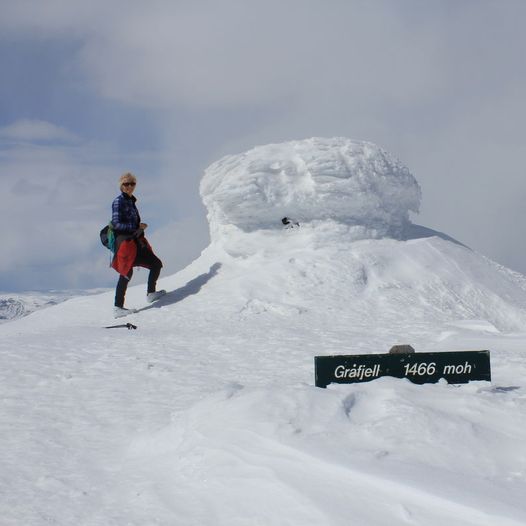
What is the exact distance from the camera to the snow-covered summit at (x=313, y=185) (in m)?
12.2

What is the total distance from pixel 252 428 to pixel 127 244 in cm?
739

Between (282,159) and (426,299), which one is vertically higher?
(282,159)

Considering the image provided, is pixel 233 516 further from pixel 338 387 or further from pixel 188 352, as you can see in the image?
pixel 188 352

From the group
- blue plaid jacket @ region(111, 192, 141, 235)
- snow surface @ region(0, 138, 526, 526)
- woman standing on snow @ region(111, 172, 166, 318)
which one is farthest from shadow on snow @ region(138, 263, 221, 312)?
blue plaid jacket @ region(111, 192, 141, 235)

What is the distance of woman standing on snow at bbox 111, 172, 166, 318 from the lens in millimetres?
10867

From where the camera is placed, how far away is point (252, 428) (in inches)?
161

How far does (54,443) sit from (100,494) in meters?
1.07

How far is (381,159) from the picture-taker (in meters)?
12.8


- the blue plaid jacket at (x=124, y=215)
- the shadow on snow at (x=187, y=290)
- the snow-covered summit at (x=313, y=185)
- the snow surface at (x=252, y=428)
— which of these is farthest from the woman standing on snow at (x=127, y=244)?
the snow-covered summit at (x=313, y=185)

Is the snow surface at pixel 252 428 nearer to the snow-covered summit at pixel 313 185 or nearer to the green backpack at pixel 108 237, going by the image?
the green backpack at pixel 108 237

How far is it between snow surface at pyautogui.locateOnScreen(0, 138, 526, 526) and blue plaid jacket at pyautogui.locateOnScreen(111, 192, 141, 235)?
1.91m

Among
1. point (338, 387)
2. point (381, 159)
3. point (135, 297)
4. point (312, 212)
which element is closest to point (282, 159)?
point (312, 212)

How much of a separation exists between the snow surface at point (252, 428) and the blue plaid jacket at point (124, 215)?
6.27 ft

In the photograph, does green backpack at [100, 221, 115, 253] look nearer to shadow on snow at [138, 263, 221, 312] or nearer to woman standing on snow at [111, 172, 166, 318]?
woman standing on snow at [111, 172, 166, 318]
